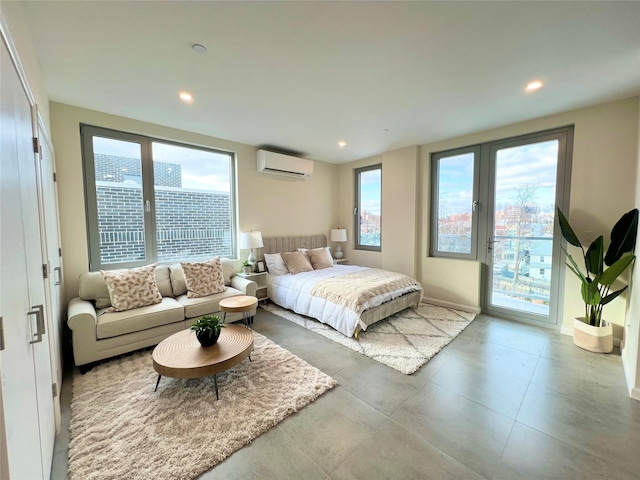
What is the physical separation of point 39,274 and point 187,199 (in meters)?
2.58

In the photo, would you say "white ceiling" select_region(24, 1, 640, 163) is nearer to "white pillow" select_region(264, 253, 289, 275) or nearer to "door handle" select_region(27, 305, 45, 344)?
"door handle" select_region(27, 305, 45, 344)

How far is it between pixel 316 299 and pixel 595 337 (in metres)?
3.16

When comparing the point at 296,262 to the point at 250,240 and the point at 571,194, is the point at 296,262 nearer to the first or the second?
the point at 250,240

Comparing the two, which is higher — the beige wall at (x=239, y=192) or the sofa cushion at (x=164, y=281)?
the beige wall at (x=239, y=192)

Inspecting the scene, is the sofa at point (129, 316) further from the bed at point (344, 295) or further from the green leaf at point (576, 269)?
the green leaf at point (576, 269)

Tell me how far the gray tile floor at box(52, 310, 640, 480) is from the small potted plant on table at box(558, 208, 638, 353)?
186mm

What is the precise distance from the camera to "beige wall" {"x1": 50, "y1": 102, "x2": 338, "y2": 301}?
9.70 feet

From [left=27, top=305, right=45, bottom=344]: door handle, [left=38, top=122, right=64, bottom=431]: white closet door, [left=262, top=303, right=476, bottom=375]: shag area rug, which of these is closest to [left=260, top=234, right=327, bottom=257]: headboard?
[left=262, top=303, right=476, bottom=375]: shag area rug

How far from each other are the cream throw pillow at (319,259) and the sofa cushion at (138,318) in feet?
7.78

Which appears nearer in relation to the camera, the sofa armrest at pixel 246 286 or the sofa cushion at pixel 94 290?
the sofa cushion at pixel 94 290

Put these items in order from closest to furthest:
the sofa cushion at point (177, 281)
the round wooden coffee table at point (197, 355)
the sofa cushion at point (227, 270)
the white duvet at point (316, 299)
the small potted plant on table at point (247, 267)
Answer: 1. the round wooden coffee table at point (197, 355)
2. the white duvet at point (316, 299)
3. the sofa cushion at point (177, 281)
4. the sofa cushion at point (227, 270)
5. the small potted plant on table at point (247, 267)

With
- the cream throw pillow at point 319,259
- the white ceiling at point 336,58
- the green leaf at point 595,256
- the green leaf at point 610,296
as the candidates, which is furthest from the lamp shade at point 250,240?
the green leaf at point 610,296

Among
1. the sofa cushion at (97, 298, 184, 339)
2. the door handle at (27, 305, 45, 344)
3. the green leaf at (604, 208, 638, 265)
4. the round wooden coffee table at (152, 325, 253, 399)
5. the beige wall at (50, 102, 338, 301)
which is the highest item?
the beige wall at (50, 102, 338, 301)

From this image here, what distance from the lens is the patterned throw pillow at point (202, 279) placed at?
3.36 meters
